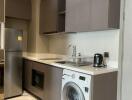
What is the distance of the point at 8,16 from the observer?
3.52m

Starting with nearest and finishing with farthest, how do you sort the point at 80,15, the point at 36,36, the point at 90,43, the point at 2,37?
the point at 80,15
the point at 90,43
the point at 2,37
the point at 36,36

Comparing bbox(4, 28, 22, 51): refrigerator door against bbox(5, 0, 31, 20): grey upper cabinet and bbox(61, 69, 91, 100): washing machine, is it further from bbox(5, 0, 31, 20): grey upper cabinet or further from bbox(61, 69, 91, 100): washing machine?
bbox(61, 69, 91, 100): washing machine

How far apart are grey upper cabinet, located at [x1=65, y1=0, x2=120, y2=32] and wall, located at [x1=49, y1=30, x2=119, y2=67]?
1.01ft

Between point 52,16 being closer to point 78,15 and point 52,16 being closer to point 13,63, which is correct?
point 78,15

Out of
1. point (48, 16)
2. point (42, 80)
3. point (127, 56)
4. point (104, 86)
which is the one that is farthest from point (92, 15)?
point (42, 80)

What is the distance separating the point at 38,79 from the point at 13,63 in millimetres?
657

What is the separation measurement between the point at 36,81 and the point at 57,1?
1.78 m

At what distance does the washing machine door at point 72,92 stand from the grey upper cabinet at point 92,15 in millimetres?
938

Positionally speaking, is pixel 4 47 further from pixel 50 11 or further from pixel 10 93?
pixel 50 11

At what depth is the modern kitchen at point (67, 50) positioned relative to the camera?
226cm

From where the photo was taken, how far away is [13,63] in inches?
133

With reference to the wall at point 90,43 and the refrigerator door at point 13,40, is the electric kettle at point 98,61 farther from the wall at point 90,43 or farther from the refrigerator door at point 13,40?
the refrigerator door at point 13,40

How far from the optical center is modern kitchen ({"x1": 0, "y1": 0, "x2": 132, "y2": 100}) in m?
2.26

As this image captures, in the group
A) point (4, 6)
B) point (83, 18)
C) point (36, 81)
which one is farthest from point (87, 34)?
point (4, 6)
